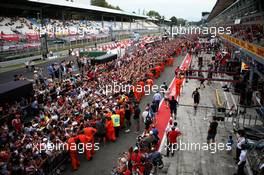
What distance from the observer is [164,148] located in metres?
10.6

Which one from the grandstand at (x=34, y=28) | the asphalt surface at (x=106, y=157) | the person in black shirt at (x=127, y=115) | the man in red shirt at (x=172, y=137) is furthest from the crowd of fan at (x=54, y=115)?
the grandstand at (x=34, y=28)

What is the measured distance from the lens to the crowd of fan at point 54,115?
8352 mm

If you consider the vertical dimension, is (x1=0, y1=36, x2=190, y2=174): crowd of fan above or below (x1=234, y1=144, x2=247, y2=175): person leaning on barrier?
above

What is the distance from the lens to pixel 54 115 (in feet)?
38.5

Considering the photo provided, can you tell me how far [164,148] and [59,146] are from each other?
426 centimetres

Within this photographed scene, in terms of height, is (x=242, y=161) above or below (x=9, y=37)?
below

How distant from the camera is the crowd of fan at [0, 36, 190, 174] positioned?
8.35 metres

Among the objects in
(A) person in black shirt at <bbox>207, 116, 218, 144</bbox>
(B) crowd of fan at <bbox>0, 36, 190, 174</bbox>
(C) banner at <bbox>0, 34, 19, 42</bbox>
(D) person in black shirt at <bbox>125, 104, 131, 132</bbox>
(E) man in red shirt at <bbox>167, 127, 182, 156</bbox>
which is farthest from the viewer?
(C) banner at <bbox>0, 34, 19, 42</bbox>

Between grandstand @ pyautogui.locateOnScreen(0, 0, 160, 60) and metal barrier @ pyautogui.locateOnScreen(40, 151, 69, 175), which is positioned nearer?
metal barrier @ pyautogui.locateOnScreen(40, 151, 69, 175)

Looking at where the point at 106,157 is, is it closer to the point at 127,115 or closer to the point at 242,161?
the point at 127,115

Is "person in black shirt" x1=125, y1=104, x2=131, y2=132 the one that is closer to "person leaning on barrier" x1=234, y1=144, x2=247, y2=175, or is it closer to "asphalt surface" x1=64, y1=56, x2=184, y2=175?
"asphalt surface" x1=64, y1=56, x2=184, y2=175

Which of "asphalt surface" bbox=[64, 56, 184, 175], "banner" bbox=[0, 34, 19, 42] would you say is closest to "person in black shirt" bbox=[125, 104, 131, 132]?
"asphalt surface" bbox=[64, 56, 184, 175]

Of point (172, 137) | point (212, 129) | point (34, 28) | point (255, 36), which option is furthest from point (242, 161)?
point (34, 28)

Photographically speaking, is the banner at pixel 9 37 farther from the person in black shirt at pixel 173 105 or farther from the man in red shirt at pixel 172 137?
the man in red shirt at pixel 172 137
